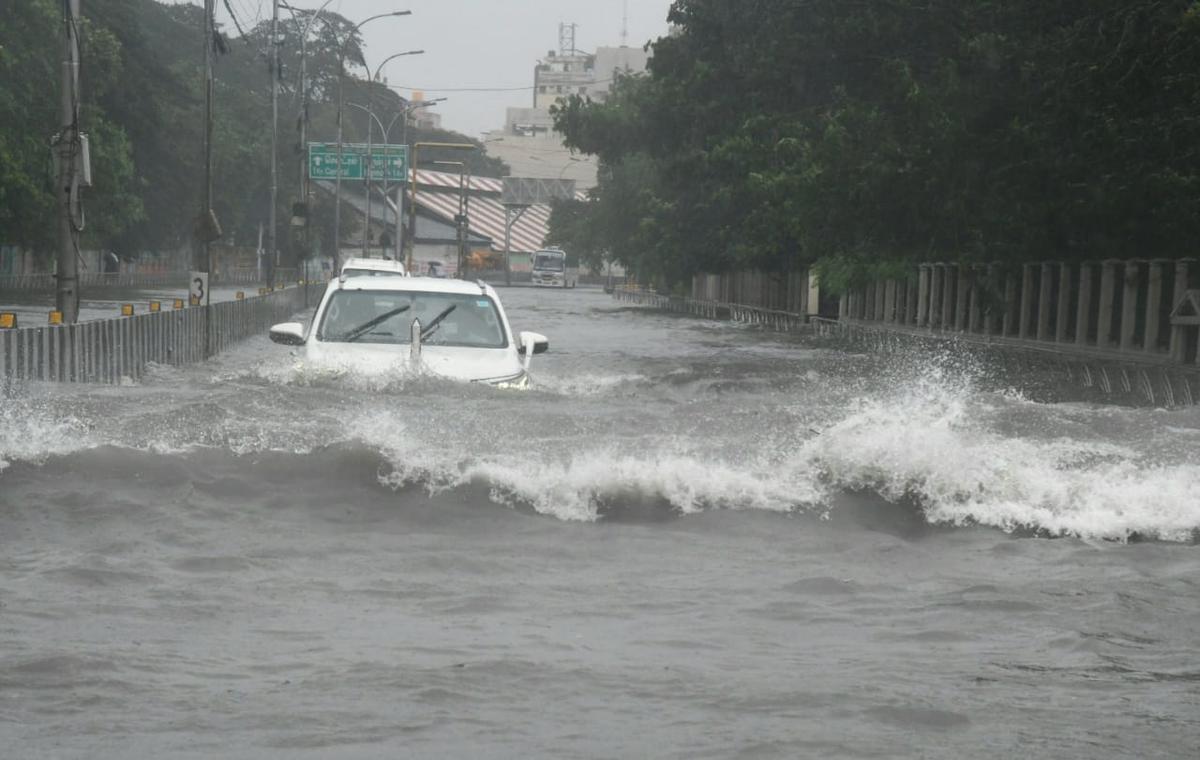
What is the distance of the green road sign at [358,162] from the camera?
238 ft

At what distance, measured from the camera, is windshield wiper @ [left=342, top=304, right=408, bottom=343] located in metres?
14.0

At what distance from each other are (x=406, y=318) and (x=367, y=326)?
340 millimetres

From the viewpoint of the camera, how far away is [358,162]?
2923 inches

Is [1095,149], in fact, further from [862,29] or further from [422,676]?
[422,676]

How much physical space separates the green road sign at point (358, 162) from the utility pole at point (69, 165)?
166 ft

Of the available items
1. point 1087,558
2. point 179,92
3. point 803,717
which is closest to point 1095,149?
point 1087,558

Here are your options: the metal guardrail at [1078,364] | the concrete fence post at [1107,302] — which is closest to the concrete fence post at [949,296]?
the metal guardrail at [1078,364]

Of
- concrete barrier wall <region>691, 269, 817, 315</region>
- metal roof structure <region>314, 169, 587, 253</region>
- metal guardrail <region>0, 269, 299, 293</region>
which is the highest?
metal roof structure <region>314, 169, 587, 253</region>

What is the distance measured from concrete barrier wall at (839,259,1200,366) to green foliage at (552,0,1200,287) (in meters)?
0.55

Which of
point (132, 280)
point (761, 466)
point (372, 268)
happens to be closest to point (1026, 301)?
point (372, 268)

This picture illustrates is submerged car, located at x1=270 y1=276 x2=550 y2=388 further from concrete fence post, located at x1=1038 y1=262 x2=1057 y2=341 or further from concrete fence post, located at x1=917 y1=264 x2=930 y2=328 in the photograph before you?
concrete fence post, located at x1=917 y1=264 x2=930 y2=328

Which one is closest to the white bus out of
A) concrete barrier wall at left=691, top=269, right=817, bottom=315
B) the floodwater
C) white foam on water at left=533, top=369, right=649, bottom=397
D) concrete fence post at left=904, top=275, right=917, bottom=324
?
concrete barrier wall at left=691, top=269, right=817, bottom=315

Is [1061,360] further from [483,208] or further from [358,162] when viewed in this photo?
[483,208]

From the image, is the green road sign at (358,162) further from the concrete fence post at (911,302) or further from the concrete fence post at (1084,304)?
the concrete fence post at (1084,304)
